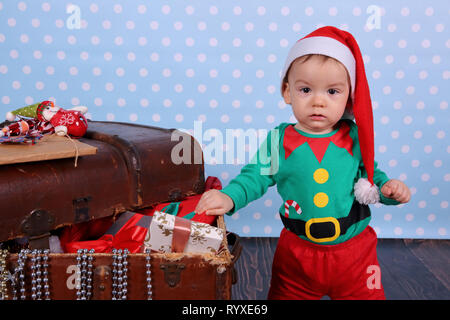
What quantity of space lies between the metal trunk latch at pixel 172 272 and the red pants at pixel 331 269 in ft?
1.07

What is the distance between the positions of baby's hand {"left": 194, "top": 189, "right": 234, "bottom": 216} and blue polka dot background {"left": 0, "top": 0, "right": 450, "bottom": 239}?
0.89 meters

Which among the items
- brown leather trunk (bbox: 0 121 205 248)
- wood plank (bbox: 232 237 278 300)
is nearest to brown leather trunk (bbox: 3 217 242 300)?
brown leather trunk (bbox: 0 121 205 248)

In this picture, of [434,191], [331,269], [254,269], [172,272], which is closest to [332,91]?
[331,269]

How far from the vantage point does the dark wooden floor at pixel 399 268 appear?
1513 mm

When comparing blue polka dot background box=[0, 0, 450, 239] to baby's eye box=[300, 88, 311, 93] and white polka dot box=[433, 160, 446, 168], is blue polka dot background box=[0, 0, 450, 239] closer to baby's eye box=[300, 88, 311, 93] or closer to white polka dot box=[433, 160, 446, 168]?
white polka dot box=[433, 160, 446, 168]

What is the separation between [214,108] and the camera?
195 centimetres

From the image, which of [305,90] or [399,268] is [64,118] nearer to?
[305,90]

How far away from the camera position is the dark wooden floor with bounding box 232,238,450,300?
4.96 ft

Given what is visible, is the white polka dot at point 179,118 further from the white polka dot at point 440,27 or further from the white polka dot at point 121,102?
the white polka dot at point 440,27

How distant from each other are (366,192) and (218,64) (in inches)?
43.5

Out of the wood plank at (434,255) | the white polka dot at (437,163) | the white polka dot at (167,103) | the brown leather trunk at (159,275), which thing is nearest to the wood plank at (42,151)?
the brown leather trunk at (159,275)

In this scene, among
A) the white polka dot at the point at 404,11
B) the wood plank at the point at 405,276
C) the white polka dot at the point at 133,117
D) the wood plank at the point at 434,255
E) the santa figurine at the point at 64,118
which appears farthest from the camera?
the white polka dot at the point at 133,117

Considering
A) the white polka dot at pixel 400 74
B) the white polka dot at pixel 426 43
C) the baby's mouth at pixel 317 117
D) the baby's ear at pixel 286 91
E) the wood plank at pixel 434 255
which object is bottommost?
the wood plank at pixel 434 255

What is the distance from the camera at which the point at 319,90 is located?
948 millimetres
